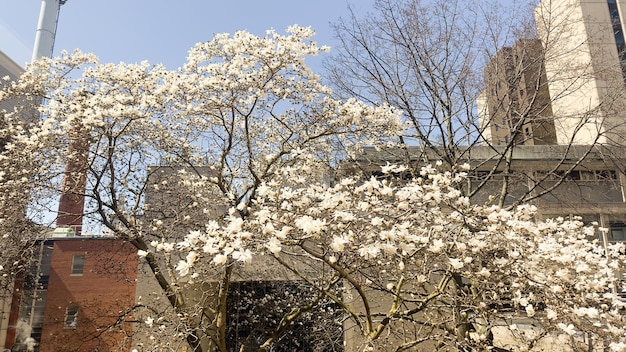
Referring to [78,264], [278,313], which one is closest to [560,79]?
[278,313]

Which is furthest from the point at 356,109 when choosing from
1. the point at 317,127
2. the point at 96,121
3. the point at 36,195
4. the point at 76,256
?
the point at 76,256

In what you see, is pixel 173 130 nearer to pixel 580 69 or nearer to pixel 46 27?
pixel 580 69

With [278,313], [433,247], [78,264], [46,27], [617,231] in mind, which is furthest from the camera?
[46,27]

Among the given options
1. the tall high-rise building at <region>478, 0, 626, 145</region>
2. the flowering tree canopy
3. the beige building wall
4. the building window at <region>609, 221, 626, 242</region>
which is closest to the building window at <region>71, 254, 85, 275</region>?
the flowering tree canopy

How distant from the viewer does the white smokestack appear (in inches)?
960

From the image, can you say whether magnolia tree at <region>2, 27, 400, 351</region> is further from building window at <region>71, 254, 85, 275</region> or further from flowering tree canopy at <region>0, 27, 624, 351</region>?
building window at <region>71, 254, 85, 275</region>

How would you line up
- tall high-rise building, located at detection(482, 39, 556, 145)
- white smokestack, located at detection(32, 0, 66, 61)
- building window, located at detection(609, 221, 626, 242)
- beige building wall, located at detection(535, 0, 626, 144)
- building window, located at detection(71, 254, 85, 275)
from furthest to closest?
white smokestack, located at detection(32, 0, 66, 61), building window, located at detection(71, 254, 85, 275), building window, located at detection(609, 221, 626, 242), tall high-rise building, located at detection(482, 39, 556, 145), beige building wall, located at detection(535, 0, 626, 144)

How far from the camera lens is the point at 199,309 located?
535 centimetres

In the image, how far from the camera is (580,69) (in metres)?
7.69

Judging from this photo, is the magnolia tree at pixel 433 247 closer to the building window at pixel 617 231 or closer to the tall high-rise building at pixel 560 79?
the tall high-rise building at pixel 560 79

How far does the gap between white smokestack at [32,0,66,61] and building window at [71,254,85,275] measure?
1309cm

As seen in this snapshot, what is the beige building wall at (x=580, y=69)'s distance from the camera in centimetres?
759

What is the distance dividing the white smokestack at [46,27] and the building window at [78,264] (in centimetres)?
1309

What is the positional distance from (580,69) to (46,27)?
2682 cm
